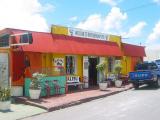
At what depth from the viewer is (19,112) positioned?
49.0ft

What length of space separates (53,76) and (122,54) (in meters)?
11.4

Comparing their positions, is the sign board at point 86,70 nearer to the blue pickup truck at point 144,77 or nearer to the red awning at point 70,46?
the red awning at point 70,46

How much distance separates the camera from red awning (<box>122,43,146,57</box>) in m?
31.5

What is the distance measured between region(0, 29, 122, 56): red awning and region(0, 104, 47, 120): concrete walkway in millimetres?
3739

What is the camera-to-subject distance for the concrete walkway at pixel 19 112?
45.9 feet

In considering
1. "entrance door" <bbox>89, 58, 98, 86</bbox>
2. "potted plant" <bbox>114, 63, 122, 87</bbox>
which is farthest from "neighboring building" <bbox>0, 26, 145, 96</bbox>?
"potted plant" <bbox>114, 63, 122, 87</bbox>

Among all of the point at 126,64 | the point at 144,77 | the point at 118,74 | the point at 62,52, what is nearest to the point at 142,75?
the point at 144,77

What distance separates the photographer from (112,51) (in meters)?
→ 27.7

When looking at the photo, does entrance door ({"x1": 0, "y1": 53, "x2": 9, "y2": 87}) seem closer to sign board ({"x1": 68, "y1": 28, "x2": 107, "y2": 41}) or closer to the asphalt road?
the asphalt road

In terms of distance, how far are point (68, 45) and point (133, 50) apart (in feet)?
40.4

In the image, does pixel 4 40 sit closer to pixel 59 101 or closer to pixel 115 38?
pixel 59 101

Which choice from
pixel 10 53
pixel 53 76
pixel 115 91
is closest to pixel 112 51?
pixel 115 91

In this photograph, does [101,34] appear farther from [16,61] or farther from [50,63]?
[16,61]

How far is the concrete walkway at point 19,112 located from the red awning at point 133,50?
1652 cm
